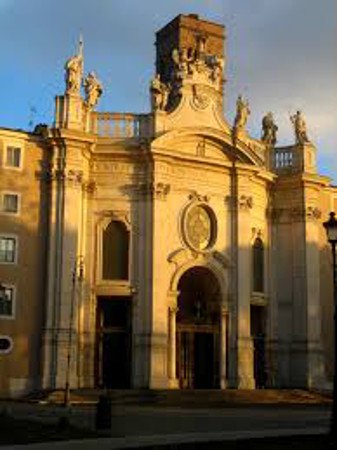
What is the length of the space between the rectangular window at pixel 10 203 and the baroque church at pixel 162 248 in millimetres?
112

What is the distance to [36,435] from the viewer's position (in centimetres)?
2378

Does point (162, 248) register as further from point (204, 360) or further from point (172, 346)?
point (204, 360)

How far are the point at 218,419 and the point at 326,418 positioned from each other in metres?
4.69

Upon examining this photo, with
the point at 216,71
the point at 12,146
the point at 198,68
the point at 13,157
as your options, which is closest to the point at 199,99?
the point at 198,68

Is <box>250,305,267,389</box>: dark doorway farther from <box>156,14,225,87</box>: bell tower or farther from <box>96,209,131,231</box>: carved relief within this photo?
<box>156,14,225,87</box>: bell tower

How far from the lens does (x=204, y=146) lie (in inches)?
2096

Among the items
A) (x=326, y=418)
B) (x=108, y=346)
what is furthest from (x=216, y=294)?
(x=326, y=418)

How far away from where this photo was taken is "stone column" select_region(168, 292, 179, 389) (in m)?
49.5

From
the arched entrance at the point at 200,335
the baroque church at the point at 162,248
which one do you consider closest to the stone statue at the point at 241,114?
the baroque church at the point at 162,248

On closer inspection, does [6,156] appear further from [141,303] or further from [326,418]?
[326,418]

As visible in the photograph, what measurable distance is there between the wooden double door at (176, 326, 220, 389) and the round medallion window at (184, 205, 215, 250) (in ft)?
16.9

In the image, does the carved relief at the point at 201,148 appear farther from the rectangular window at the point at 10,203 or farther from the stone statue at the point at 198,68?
the rectangular window at the point at 10,203

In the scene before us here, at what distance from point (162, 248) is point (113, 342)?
6082 millimetres

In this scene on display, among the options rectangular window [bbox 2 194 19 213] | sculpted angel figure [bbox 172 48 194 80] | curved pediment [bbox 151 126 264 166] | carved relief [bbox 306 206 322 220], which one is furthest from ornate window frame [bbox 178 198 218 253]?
rectangular window [bbox 2 194 19 213]
